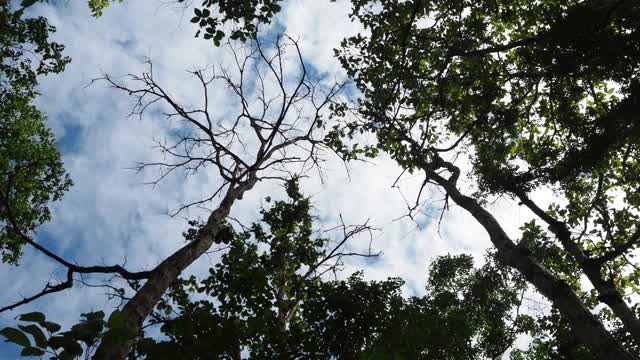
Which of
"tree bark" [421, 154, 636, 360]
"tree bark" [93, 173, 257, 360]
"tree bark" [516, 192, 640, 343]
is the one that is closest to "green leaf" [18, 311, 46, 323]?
"tree bark" [93, 173, 257, 360]

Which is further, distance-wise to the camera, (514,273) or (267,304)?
(514,273)

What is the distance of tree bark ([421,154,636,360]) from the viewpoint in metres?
4.12

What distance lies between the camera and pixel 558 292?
15.8 ft

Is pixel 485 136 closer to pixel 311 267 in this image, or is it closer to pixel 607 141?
pixel 607 141

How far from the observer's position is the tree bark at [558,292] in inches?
162

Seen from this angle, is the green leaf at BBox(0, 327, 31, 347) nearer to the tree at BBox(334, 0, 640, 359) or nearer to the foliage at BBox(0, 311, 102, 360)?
the foliage at BBox(0, 311, 102, 360)

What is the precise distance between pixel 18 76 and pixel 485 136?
1310 centimetres

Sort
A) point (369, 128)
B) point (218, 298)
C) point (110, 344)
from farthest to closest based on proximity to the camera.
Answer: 1. point (369, 128)
2. point (218, 298)
3. point (110, 344)

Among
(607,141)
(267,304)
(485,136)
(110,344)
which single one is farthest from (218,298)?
(607,141)

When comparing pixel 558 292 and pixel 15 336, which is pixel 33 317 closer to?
pixel 15 336

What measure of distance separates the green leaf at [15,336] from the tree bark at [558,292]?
5.26 meters

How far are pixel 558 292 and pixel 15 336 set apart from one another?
18.7 ft

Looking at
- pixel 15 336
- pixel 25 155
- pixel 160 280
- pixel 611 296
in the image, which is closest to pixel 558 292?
pixel 611 296

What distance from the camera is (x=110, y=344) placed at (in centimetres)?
152
